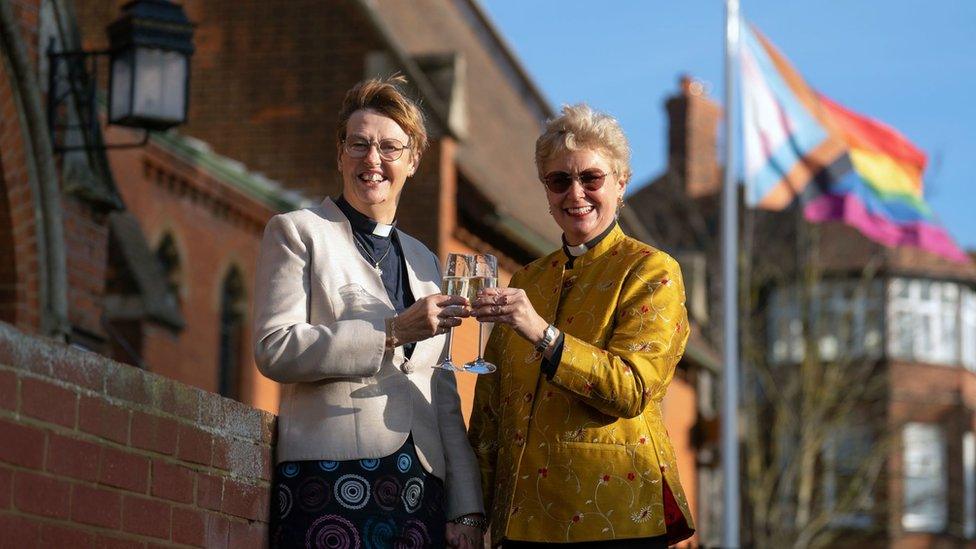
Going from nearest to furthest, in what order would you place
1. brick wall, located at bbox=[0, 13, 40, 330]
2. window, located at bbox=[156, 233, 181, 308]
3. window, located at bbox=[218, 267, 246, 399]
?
brick wall, located at bbox=[0, 13, 40, 330] → window, located at bbox=[156, 233, 181, 308] → window, located at bbox=[218, 267, 246, 399]

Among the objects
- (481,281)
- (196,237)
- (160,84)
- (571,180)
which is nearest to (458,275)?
(481,281)

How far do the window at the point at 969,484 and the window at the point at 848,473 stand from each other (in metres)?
2.48

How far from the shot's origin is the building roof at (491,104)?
22000 millimetres

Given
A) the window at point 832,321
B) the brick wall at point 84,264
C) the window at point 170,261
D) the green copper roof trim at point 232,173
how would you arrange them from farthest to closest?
the window at point 832,321, the window at point 170,261, the green copper roof trim at point 232,173, the brick wall at point 84,264

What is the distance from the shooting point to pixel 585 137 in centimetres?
514

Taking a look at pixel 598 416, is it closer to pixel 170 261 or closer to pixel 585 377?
pixel 585 377

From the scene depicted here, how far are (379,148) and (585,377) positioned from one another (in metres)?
0.87

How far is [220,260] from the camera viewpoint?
18906 millimetres

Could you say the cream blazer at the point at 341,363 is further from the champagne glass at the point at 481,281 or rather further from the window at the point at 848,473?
the window at the point at 848,473

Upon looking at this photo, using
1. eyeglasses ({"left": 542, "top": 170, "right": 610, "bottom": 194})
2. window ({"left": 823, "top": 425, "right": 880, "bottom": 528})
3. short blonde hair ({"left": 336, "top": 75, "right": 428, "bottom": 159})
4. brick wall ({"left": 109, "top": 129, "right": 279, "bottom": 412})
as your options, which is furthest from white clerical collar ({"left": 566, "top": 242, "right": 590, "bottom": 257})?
window ({"left": 823, "top": 425, "right": 880, "bottom": 528})

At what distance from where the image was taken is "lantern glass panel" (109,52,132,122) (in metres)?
11.6

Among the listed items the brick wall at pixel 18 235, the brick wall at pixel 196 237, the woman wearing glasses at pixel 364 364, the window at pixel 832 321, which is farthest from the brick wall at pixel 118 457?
the window at pixel 832 321

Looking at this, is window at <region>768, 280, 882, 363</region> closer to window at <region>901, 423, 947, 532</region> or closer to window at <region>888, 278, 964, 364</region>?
window at <region>888, 278, 964, 364</region>

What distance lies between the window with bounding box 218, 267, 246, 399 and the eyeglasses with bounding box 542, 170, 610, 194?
562 inches
